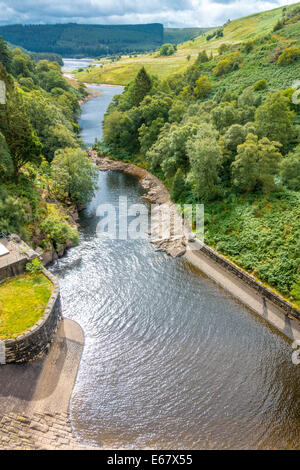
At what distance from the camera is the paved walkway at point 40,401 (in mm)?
19859

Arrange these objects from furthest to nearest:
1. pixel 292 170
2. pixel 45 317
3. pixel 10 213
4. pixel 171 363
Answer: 1. pixel 292 170
2. pixel 10 213
3. pixel 171 363
4. pixel 45 317

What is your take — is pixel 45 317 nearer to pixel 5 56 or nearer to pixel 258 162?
pixel 258 162

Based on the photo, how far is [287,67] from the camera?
73438mm

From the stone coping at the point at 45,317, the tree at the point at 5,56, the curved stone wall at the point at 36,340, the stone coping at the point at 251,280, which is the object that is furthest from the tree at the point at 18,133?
the tree at the point at 5,56

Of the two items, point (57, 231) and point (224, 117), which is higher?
point (224, 117)

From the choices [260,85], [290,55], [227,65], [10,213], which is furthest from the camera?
[227,65]

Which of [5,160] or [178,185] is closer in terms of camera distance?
[5,160]

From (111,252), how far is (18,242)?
41.2ft

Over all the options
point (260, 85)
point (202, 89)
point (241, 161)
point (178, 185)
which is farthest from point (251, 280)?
point (202, 89)

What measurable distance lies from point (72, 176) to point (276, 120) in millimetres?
34169

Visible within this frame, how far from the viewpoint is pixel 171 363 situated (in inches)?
1038

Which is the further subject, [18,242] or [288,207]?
[288,207]

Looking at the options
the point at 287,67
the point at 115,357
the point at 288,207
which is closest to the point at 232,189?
the point at 288,207
